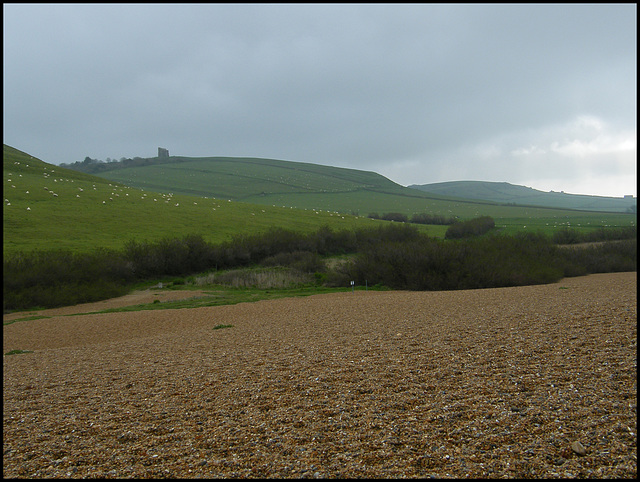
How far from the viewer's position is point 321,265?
34812mm

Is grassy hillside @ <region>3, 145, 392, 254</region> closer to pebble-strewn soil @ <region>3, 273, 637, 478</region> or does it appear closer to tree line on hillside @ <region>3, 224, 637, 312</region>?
tree line on hillside @ <region>3, 224, 637, 312</region>

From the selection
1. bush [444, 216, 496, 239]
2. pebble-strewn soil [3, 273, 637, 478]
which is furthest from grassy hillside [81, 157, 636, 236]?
pebble-strewn soil [3, 273, 637, 478]

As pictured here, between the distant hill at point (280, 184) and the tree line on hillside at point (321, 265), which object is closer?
the tree line on hillside at point (321, 265)

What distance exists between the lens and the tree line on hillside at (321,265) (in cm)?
2311

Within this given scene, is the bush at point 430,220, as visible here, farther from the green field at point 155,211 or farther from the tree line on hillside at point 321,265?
the tree line on hillside at point 321,265

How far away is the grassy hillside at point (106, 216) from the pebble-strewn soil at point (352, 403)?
2690cm

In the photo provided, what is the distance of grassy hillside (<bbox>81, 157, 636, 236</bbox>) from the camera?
93062mm

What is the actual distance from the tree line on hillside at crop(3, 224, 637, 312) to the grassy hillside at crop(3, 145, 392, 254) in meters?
3.86

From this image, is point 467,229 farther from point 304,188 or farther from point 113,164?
point 113,164

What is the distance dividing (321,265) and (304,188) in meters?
84.6

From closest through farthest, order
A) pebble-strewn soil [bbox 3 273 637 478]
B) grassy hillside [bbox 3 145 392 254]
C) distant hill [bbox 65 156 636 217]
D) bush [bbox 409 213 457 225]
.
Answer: pebble-strewn soil [bbox 3 273 637 478], grassy hillside [bbox 3 145 392 254], bush [bbox 409 213 457 225], distant hill [bbox 65 156 636 217]

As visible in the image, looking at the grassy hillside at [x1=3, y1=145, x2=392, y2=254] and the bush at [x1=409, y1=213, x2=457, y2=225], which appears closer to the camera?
the grassy hillside at [x1=3, y1=145, x2=392, y2=254]

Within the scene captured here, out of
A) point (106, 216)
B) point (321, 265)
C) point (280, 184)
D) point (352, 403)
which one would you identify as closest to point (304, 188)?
point (280, 184)

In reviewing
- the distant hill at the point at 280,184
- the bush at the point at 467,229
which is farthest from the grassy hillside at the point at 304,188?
the bush at the point at 467,229
